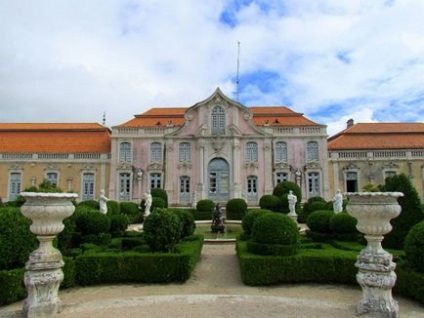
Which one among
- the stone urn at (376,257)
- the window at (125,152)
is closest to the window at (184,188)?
the window at (125,152)

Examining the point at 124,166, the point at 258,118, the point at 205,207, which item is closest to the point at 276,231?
the point at 205,207

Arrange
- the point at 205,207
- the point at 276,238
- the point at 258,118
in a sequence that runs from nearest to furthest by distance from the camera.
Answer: the point at 276,238 → the point at 205,207 → the point at 258,118

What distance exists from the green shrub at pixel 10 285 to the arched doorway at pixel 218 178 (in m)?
23.3

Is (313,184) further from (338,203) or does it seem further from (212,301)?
(212,301)

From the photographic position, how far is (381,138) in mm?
30453

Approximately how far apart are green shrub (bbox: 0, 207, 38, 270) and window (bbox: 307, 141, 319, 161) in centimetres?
2540

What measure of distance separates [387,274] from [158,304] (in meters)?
3.87

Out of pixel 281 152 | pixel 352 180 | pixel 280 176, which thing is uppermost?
pixel 281 152

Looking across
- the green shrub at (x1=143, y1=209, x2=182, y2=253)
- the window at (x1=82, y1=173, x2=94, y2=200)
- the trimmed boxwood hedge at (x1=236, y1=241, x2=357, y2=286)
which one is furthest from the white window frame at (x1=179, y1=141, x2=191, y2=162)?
the trimmed boxwood hedge at (x1=236, y1=241, x2=357, y2=286)

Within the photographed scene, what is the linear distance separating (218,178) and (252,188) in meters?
2.93

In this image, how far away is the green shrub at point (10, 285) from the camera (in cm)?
652

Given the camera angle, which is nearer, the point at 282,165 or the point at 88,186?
the point at 282,165

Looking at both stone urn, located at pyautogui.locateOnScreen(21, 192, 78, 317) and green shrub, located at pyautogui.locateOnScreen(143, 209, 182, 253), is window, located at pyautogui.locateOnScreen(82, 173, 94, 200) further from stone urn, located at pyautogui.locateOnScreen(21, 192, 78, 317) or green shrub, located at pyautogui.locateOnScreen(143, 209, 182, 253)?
stone urn, located at pyautogui.locateOnScreen(21, 192, 78, 317)

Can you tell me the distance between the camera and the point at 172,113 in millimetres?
33375
